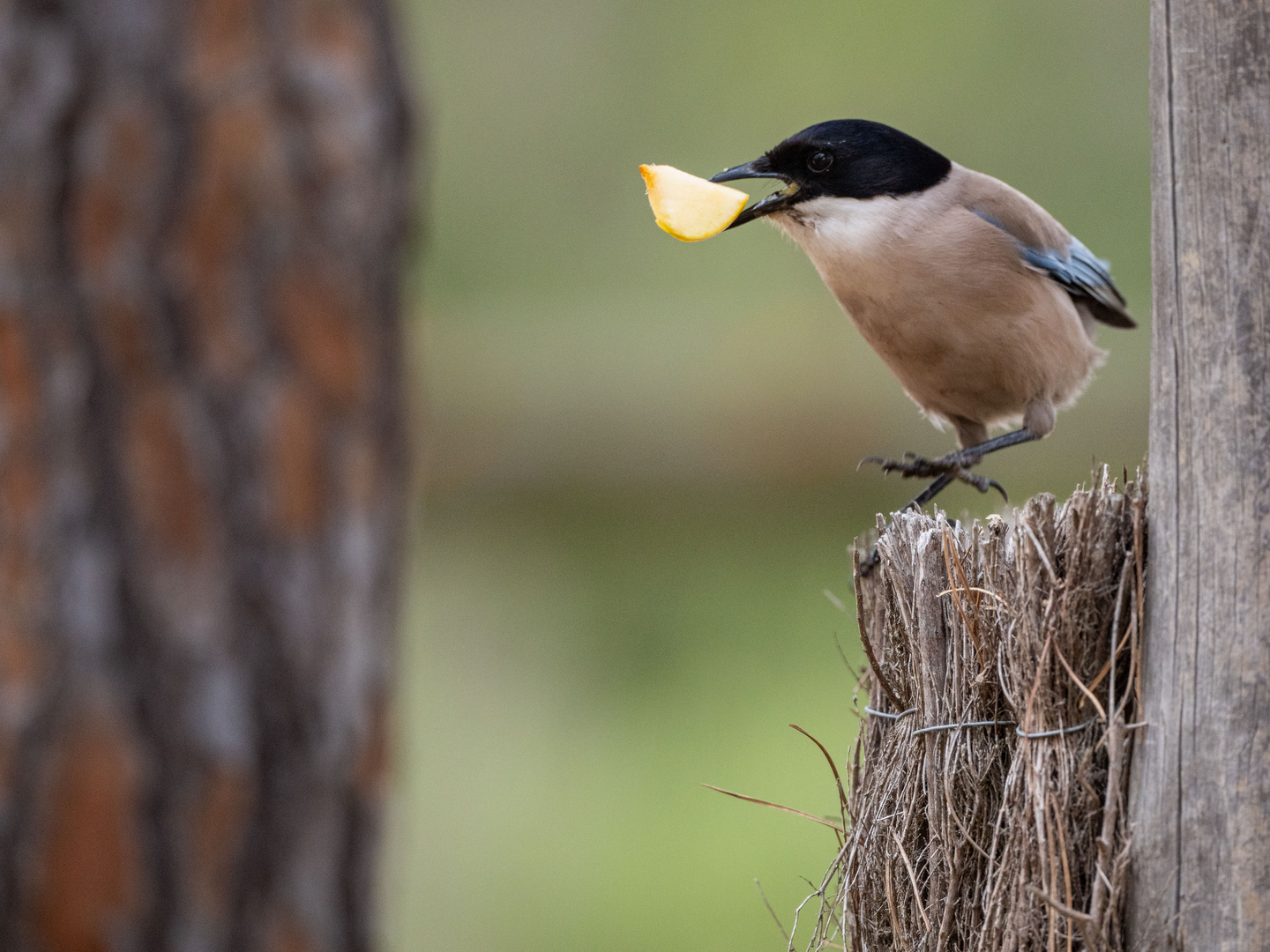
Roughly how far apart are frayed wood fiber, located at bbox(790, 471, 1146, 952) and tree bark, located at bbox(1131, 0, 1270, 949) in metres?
0.07

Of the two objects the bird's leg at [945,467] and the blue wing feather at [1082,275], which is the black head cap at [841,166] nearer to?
the blue wing feather at [1082,275]

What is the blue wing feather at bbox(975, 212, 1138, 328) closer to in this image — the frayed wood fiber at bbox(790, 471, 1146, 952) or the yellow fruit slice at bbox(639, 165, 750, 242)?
the yellow fruit slice at bbox(639, 165, 750, 242)

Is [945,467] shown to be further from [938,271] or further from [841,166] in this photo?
[841,166]

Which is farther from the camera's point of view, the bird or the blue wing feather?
A: the blue wing feather

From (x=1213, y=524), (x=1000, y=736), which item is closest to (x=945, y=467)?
(x=1000, y=736)

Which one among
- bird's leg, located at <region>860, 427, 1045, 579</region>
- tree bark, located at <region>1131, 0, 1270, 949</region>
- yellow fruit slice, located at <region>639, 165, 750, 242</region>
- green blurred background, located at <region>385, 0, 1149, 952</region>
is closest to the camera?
tree bark, located at <region>1131, 0, 1270, 949</region>

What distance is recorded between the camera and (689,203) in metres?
3.07

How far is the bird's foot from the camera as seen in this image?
10.2 feet

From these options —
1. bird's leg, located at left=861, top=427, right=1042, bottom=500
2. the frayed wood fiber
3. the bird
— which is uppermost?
the bird

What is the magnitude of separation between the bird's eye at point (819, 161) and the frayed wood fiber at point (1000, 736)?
1.09 meters

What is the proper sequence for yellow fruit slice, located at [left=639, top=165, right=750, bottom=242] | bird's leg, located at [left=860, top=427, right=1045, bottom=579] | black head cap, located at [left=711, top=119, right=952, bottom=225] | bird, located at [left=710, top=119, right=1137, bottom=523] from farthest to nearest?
black head cap, located at [left=711, top=119, right=952, bottom=225], bird, located at [left=710, top=119, right=1137, bottom=523], bird's leg, located at [left=860, top=427, right=1045, bottom=579], yellow fruit slice, located at [left=639, top=165, right=750, bottom=242]

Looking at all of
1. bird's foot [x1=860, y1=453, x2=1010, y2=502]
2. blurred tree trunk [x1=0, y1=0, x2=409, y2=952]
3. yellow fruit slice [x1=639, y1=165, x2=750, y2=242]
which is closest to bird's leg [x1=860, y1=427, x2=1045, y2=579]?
bird's foot [x1=860, y1=453, x2=1010, y2=502]

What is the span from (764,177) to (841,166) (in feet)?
0.61

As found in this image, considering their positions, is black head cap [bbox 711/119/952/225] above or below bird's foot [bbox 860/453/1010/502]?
above
